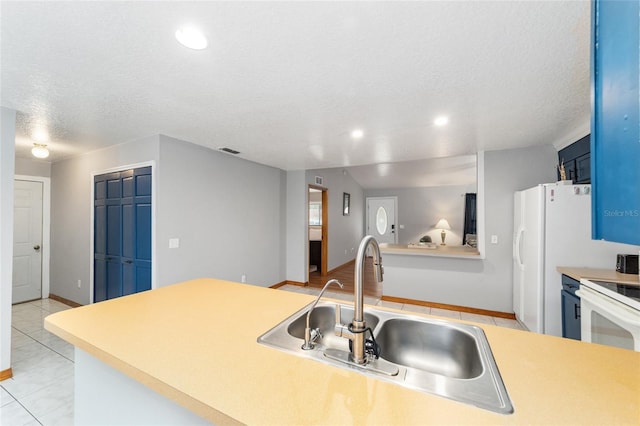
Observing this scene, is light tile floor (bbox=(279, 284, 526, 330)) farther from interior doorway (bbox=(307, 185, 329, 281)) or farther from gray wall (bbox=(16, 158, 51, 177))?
gray wall (bbox=(16, 158, 51, 177))

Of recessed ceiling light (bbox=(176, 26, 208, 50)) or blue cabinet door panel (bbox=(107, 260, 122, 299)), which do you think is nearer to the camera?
recessed ceiling light (bbox=(176, 26, 208, 50))

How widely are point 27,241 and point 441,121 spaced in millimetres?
6286

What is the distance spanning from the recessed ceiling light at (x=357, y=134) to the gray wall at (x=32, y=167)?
16.8 ft

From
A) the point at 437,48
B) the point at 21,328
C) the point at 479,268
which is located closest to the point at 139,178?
the point at 21,328

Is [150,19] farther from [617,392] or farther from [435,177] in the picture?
[435,177]

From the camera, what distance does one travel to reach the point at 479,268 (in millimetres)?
3600

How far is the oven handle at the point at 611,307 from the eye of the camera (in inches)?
60.1

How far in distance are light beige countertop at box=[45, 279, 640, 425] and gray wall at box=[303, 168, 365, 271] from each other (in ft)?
13.0

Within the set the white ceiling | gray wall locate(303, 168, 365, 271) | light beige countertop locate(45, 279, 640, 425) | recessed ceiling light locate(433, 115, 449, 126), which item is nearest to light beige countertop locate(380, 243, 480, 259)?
the white ceiling

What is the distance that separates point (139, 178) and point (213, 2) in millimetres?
2616

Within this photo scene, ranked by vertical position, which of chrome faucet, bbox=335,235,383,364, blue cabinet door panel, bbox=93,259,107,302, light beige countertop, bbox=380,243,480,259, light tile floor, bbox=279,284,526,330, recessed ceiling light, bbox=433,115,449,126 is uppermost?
recessed ceiling light, bbox=433,115,449,126

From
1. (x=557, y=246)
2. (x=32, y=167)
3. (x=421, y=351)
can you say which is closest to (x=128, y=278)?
(x=32, y=167)

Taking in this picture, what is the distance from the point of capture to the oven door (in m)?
1.54

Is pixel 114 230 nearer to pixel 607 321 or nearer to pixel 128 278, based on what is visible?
pixel 128 278
